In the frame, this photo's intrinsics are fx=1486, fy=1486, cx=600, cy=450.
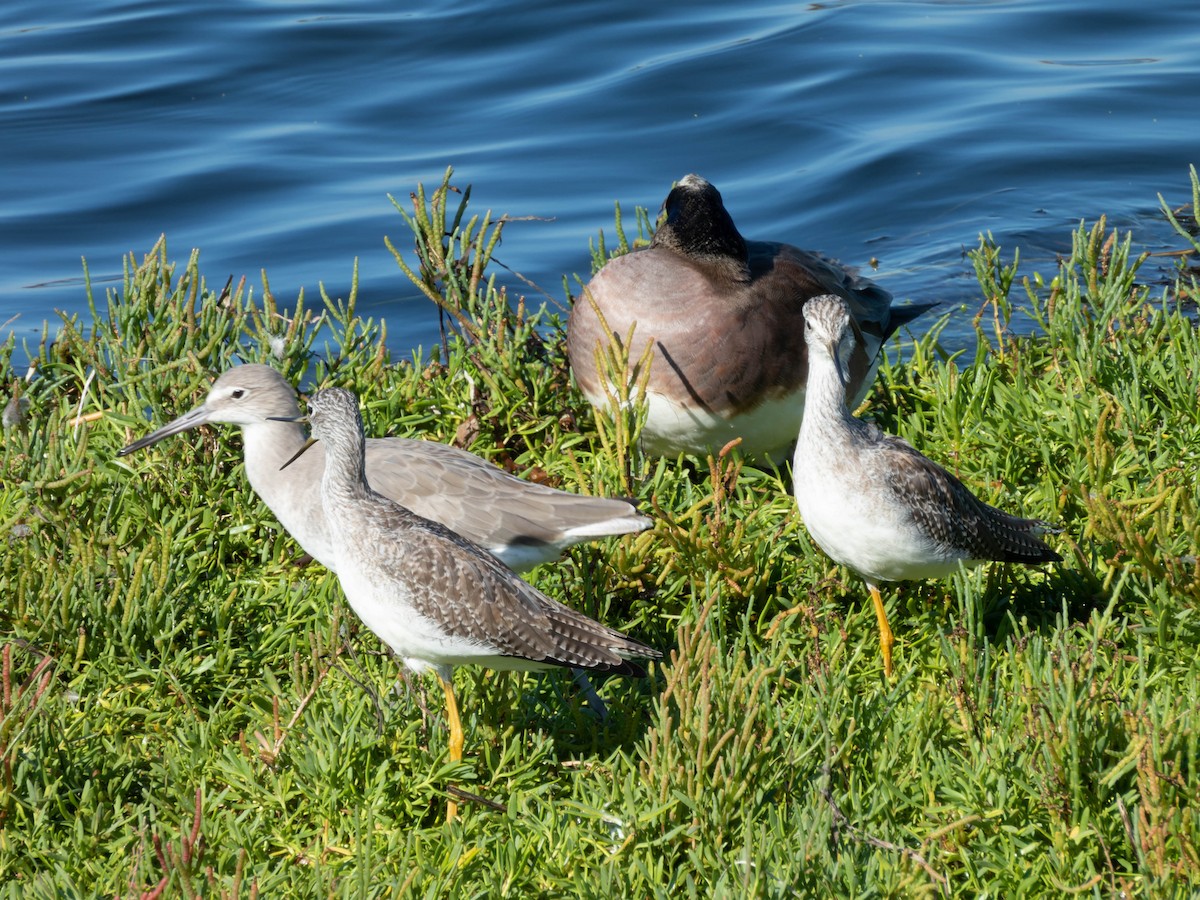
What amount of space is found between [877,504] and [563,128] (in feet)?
29.3

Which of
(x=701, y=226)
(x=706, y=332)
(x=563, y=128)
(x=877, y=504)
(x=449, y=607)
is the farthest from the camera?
(x=563, y=128)

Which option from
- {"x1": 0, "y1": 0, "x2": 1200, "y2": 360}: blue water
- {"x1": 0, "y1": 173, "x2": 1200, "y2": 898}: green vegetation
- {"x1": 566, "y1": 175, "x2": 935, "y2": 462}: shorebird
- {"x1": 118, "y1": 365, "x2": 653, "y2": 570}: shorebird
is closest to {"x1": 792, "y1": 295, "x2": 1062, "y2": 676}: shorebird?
{"x1": 0, "y1": 173, "x2": 1200, "y2": 898}: green vegetation

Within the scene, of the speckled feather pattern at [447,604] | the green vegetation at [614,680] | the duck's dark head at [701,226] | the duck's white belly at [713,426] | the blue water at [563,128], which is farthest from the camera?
the blue water at [563,128]

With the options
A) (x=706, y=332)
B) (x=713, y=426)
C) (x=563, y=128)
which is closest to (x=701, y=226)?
(x=706, y=332)

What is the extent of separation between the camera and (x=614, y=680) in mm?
4648

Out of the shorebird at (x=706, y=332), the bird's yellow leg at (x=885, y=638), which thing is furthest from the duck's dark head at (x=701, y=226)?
the bird's yellow leg at (x=885, y=638)

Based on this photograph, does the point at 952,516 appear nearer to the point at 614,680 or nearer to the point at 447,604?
the point at 614,680

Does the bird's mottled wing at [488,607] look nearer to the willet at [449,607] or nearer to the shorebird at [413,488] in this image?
the willet at [449,607]

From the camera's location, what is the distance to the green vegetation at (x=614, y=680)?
3.75 metres

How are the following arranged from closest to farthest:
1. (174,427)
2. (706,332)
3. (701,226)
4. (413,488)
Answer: (413,488)
(174,427)
(706,332)
(701,226)

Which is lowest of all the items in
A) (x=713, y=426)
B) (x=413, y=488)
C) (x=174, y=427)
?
(x=713, y=426)

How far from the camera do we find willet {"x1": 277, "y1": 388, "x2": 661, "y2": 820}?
4.15 meters

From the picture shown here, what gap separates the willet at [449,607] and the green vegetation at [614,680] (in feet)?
0.71

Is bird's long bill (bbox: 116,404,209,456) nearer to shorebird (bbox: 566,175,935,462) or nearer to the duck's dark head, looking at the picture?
shorebird (bbox: 566,175,935,462)
